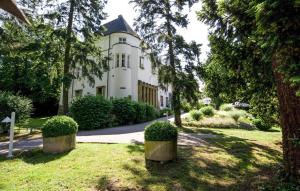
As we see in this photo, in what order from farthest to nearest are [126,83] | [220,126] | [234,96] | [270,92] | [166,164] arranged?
1. [126,83]
2. [220,126]
3. [234,96]
4. [270,92]
5. [166,164]

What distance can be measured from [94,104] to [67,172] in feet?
43.0

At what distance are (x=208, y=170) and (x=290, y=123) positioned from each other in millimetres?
2777

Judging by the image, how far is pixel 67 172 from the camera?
27.5 ft

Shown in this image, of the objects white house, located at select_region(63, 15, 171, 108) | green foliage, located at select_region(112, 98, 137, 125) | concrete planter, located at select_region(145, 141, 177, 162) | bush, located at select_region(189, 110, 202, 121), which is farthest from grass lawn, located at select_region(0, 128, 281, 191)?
white house, located at select_region(63, 15, 171, 108)

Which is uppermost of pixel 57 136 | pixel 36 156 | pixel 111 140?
pixel 57 136

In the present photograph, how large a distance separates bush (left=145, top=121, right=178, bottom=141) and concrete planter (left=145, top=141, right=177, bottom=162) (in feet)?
0.39

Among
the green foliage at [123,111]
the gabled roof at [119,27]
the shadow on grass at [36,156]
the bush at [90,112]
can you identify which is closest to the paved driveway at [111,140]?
the shadow on grass at [36,156]

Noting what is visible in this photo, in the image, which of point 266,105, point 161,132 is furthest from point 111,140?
point 266,105

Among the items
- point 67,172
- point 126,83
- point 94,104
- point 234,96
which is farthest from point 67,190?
point 126,83

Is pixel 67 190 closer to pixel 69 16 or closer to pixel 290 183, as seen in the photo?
pixel 290 183

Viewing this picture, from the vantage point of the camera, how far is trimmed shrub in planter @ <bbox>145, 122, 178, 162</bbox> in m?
9.18

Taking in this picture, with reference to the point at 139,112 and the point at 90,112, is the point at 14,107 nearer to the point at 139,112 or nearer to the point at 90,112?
the point at 90,112

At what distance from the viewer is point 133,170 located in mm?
8547

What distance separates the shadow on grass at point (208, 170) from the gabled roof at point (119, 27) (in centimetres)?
2492
